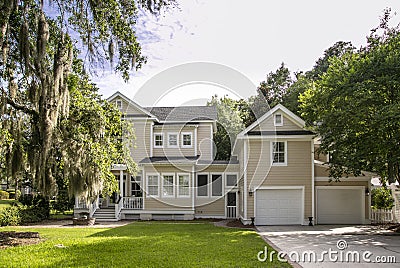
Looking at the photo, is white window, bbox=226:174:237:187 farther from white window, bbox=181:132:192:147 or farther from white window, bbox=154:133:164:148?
white window, bbox=154:133:164:148

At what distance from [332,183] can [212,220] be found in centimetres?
676

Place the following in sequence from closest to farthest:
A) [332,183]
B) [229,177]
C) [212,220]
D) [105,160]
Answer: [105,160], [332,183], [212,220], [229,177]

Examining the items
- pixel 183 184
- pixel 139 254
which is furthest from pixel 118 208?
pixel 139 254

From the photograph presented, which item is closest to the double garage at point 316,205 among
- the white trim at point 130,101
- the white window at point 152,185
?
the white window at point 152,185

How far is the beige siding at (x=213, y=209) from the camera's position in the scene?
22844 mm

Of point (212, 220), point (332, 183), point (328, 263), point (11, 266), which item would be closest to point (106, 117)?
point (11, 266)

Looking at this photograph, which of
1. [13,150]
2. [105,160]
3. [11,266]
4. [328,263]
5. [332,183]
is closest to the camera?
[11,266]

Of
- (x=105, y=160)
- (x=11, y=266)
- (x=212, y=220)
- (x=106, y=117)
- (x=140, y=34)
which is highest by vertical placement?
(x=140, y=34)

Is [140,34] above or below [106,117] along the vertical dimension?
above

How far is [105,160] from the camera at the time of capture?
1341cm

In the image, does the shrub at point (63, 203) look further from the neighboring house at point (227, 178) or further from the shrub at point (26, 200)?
the neighboring house at point (227, 178)

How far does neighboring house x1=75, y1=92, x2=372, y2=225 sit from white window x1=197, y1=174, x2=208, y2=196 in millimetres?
59

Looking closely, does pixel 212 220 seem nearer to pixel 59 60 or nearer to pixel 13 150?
pixel 13 150

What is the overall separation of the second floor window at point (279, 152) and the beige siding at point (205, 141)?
19.0ft
